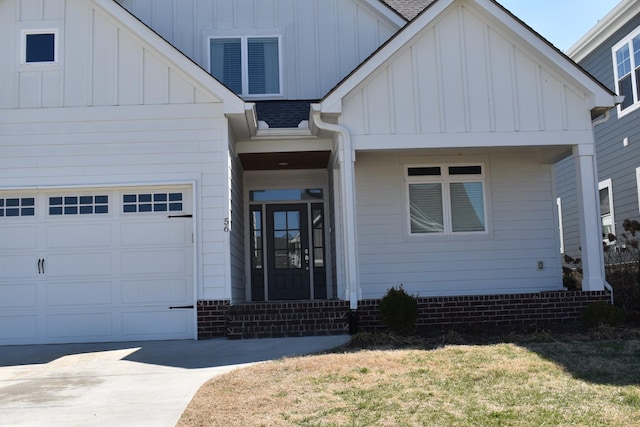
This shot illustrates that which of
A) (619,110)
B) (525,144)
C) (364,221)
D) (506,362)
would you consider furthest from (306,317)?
(619,110)

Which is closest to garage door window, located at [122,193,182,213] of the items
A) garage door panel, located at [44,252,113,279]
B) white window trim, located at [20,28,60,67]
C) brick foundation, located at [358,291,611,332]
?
garage door panel, located at [44,252,113,279]

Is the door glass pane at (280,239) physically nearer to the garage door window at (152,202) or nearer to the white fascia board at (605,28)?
the garage door window at (152,202)

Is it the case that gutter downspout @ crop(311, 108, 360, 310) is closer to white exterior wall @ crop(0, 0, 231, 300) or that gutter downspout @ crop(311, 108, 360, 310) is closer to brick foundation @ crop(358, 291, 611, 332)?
brick foundation @ crop(358, 291, 611, 332)

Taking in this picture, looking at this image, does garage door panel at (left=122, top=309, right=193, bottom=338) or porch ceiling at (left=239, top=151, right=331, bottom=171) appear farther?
porch ceiling at (left=239, top=151, right=331, bottom=171)

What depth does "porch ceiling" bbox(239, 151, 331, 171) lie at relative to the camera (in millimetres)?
11906

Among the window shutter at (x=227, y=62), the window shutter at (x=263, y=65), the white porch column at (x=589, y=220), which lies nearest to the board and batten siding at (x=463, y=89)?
the white porch column at (x=589, y=220)

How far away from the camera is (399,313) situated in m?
9.37

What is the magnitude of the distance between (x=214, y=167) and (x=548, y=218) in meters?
6.11

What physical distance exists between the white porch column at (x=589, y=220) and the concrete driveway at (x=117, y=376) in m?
4.18

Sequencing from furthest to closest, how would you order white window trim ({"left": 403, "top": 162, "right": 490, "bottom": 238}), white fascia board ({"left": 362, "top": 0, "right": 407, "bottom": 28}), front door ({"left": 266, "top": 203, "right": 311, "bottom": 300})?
front door ({"left": 266, "top": 203, "right": 311, "bottom": 300}) < white fascia board ({"left": 362, "top": 0, "right": 407, "bottom": 28}) < white window trim ({"left": 403, "top": 162, "right": 490, "bottom": 238})

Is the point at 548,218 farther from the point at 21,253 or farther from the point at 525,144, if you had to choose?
the point at 21,253

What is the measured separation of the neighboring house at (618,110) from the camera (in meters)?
13.9

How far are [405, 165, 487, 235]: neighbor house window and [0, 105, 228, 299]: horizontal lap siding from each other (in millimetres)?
3670

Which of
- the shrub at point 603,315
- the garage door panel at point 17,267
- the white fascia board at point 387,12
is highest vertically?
the white fascia board at point 387,12
